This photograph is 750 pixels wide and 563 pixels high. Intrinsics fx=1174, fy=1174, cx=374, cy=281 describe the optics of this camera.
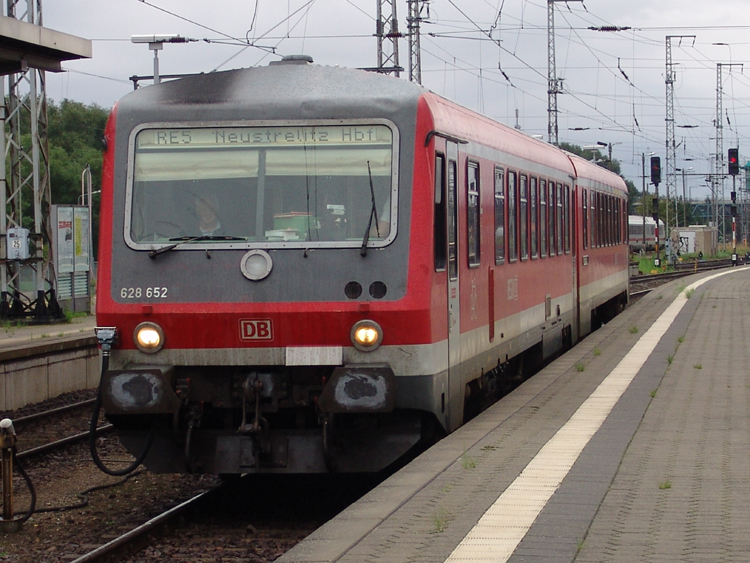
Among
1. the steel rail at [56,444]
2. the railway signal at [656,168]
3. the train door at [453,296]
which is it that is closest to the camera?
the train door at [453,296]

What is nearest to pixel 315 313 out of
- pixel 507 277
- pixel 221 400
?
pixel 221 400

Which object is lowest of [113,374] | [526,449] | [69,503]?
[69,503]

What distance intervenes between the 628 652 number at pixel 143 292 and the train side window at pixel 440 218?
1948 mm

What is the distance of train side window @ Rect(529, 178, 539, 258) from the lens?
13376 mm

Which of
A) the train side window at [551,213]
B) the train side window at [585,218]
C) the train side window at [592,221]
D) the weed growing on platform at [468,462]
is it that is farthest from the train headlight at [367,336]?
the train side window at [592,221]

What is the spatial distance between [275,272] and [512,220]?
4.51 meters

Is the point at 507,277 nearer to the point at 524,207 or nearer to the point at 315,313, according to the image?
the point at 524,207

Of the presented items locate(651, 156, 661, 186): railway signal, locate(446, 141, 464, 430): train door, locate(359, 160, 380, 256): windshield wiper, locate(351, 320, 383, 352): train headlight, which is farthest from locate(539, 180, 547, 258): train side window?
locate(651, 156, 661, 186): railway signal

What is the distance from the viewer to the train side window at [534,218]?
43.9 ft

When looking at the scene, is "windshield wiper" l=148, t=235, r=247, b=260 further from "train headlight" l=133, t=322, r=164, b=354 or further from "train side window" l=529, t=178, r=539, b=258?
"train side window" l=529, t=178, r=539, b=258

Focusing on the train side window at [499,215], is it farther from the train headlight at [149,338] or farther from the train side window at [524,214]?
the train headlight at [149,338]

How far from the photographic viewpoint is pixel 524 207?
507 inches

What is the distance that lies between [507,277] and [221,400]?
4.30 m

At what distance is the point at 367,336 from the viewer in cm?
800
